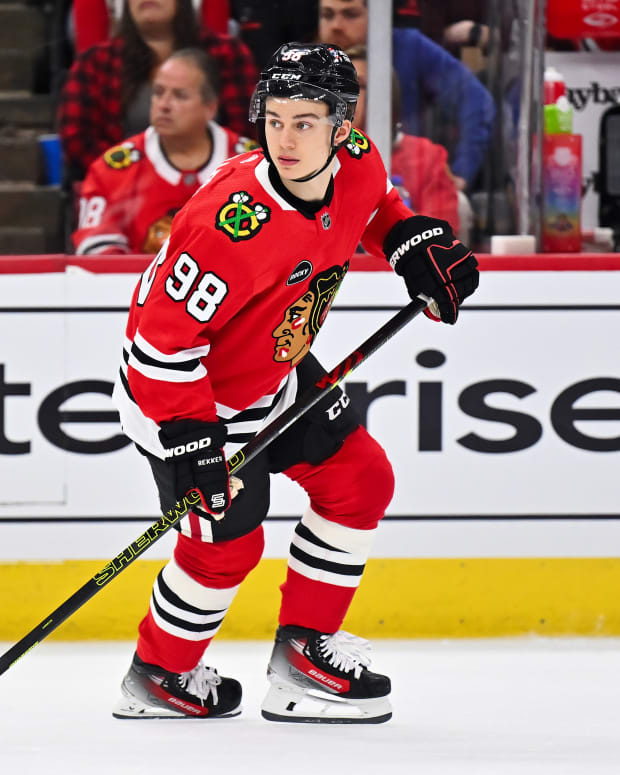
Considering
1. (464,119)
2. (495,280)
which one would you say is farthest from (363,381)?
(464,119)

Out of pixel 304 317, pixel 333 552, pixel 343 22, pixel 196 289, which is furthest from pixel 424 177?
pixel 196 289

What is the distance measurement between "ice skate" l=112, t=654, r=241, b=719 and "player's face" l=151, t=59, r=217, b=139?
1.23 meters

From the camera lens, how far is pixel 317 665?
7.69 ft

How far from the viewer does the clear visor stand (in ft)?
6.39

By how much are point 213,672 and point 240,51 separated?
4.48 ft

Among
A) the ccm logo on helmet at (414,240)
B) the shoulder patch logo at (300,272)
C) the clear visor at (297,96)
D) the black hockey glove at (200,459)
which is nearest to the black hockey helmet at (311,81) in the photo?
the clear visor at (297,96)

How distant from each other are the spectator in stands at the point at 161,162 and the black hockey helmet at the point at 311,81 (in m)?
0.87

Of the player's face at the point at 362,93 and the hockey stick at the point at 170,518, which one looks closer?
the hockey stick at the point at 170,518

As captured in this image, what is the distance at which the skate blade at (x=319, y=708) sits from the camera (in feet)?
7.60

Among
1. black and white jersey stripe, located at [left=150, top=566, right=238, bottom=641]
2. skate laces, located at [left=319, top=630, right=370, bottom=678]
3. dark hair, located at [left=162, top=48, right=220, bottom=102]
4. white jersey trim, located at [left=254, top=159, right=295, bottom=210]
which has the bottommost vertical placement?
skate laces, located at [left=319, top=630, right=370, bottom=678]

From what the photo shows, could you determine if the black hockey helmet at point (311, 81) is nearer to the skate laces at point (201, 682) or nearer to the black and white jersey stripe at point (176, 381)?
the black and white jersey stripe at point (176, 381)

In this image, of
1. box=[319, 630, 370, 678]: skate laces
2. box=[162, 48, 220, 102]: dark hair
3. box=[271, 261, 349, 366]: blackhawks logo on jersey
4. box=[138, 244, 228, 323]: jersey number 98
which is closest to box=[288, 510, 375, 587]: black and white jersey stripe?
box=[319, 630, 370, 678]: skate laces

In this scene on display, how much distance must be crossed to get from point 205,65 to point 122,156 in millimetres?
279

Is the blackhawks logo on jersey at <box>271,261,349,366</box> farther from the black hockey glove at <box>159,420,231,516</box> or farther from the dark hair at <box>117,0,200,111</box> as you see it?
the dark hair at <box>117,0,200,111</box>
